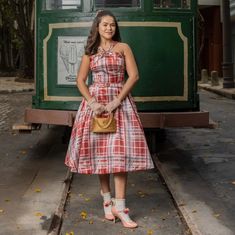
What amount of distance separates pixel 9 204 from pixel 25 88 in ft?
60.9

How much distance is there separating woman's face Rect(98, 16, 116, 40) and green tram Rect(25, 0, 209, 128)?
8.38ft

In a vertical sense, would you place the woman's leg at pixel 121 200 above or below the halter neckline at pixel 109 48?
below

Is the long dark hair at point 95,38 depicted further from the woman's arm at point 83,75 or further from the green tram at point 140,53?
the green tram at point 140,53

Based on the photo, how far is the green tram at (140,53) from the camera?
7926mm

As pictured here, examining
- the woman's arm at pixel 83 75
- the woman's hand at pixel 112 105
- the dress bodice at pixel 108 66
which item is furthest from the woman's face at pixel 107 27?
the woman's hand at pixel 112 105

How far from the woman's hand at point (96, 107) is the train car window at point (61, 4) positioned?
3135 mm

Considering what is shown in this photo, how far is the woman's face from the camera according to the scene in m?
5.29

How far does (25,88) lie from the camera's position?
24.5m

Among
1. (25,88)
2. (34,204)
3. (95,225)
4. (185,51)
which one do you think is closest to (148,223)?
(95,225)

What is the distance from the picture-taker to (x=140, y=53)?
26.1ft

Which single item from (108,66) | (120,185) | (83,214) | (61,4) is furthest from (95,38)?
(61,4)

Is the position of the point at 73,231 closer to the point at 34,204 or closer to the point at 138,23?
the point at 34,204

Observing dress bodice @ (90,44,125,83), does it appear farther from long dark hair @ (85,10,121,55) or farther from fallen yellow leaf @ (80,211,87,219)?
fallen yellow leaf @ (80,211,87,219)

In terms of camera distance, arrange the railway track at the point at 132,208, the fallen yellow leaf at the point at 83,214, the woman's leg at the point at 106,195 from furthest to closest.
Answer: the fallen yellow leaf at the point at 83,214 < the woman's leg at the point at 106,195 < the railway track at the point at 132,208
